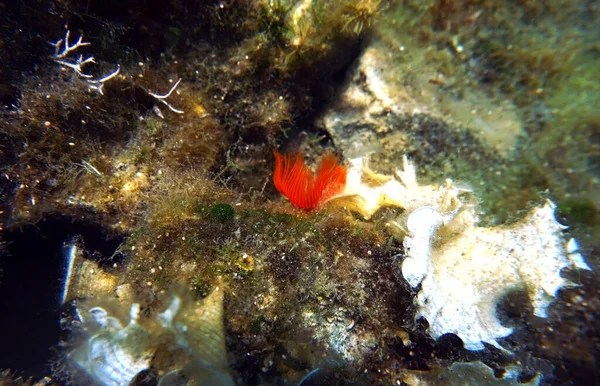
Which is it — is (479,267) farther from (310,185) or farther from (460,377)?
(310,185)

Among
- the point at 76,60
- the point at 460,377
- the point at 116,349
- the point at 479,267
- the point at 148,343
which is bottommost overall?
the point at 116,349

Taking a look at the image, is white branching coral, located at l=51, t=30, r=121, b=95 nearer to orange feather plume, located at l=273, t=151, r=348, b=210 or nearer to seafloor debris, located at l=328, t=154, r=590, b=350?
orange feather plume, located at l=273, t=151, r=348, b=210

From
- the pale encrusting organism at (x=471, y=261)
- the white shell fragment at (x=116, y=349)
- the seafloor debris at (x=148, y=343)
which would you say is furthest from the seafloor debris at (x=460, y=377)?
the white shell fragment at (x=116, y=349)

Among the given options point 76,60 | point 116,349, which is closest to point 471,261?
point 116,349

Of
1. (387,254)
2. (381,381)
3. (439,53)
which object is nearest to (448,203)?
(387,254)

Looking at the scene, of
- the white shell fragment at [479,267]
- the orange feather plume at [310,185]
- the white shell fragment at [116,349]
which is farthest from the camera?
the orange feather plume at [310,185]

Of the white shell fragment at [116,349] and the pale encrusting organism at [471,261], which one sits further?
the pale encrusting organism at [471,261]

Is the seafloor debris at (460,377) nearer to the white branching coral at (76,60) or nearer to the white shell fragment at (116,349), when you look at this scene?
the white shell fragment at (116,349)

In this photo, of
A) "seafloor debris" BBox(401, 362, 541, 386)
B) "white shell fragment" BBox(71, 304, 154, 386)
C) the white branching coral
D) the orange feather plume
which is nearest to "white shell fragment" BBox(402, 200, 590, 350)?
"seafloor debris" BBox(401, 362, 541, 386)

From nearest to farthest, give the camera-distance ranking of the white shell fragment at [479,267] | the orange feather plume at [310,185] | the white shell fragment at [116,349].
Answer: the white shell fragment at [116,349] < the white shell fragment at [479,267] < the orange feather plume at [310,185]
